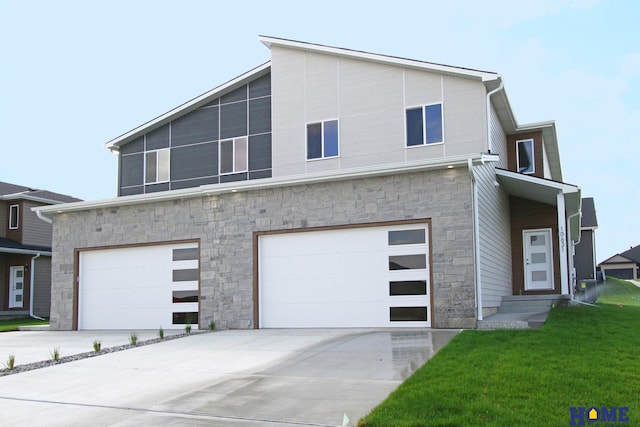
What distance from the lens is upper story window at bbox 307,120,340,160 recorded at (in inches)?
720

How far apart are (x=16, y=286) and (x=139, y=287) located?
50.2 feet

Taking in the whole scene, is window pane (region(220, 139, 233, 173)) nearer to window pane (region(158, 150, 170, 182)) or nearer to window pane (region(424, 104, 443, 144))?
window pane (region(158, 150, 170, 182))

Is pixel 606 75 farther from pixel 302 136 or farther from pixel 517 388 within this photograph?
pixel 517 388

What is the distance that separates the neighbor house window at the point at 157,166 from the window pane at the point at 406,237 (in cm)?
1094

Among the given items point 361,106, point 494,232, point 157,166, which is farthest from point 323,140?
point 157,166

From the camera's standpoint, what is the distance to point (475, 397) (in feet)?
20.5

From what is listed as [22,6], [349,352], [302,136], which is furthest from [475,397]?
[22,6]

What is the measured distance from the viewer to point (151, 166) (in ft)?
72.6

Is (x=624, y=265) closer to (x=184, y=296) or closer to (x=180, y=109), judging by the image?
(x=180, y=109)

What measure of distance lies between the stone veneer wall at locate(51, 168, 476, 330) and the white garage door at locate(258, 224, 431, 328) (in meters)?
0.31

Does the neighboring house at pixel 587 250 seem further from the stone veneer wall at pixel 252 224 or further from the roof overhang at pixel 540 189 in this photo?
the stone veneer wall at pixel 252 224

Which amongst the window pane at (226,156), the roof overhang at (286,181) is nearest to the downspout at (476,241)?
the roof overhang at (286,181)

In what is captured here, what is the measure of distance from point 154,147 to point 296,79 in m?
6.29
